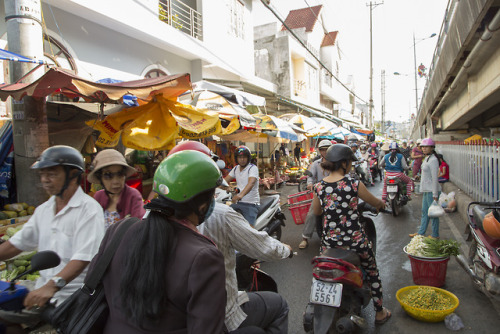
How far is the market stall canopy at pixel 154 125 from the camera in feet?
19.2

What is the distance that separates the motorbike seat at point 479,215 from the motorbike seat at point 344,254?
5.14 feet

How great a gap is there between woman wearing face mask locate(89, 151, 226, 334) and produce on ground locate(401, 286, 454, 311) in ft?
10.00

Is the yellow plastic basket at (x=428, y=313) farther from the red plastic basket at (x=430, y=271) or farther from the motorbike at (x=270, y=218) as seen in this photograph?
the motorbike at (x=270, y=218)

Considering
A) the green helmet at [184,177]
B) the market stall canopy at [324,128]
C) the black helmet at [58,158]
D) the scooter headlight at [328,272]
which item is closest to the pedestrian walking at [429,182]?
the scooter headlight at [328,272]

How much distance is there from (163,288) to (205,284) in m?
0.16

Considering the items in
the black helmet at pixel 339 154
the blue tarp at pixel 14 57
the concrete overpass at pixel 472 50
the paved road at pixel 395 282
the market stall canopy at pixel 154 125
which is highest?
the concrete overpass at pixel 472 50

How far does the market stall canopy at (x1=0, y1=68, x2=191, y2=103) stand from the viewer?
4204 millimetres

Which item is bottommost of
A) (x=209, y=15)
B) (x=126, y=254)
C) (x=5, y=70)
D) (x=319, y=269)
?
(x=319, y=269)

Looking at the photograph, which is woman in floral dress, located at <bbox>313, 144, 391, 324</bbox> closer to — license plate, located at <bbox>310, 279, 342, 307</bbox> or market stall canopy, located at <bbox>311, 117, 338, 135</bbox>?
license plate, located at <bbox>310, 279, 342, 307</bbox>

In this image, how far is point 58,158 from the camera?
2.26 m

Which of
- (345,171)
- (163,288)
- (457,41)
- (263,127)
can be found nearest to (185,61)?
(263,127)

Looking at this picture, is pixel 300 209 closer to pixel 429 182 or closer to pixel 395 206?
pixel 429 182

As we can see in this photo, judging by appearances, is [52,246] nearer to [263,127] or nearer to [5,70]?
[5,70]

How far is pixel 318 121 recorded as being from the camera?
598 inches
